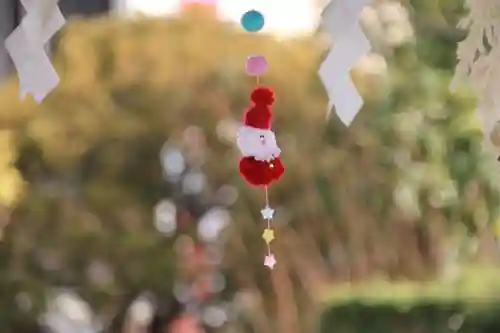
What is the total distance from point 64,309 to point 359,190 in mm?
558

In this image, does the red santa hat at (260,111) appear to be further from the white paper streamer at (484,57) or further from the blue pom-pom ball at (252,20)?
the white paper streamer at (484,57)

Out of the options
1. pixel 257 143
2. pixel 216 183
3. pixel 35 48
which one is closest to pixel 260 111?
pixel 257 143

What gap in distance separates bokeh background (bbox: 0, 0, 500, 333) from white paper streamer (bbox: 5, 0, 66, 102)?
2.27ft

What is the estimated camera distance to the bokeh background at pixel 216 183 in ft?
4.28

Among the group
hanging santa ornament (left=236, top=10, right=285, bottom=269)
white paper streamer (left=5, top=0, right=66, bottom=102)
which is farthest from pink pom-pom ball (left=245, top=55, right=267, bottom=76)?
white paper streamer (left=5, top=0, right=66, bottom=102)

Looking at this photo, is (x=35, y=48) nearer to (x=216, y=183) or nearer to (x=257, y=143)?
(x=257, y=143)

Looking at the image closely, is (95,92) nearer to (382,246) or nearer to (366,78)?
(366,78)

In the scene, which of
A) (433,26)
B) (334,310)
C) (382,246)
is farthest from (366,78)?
(334,310)

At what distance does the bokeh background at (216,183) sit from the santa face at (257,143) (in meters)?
0.64

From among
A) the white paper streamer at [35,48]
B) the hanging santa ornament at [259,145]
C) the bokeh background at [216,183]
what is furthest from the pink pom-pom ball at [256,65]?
the bokeh background at [216,183]

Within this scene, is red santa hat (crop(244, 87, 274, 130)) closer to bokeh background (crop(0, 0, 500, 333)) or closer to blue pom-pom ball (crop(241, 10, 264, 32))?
blue pom-pom ball (crop(241, 10, 264, 32))

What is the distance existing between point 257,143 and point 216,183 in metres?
0.76

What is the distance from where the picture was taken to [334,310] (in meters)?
1.19

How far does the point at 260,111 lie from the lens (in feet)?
2.18
